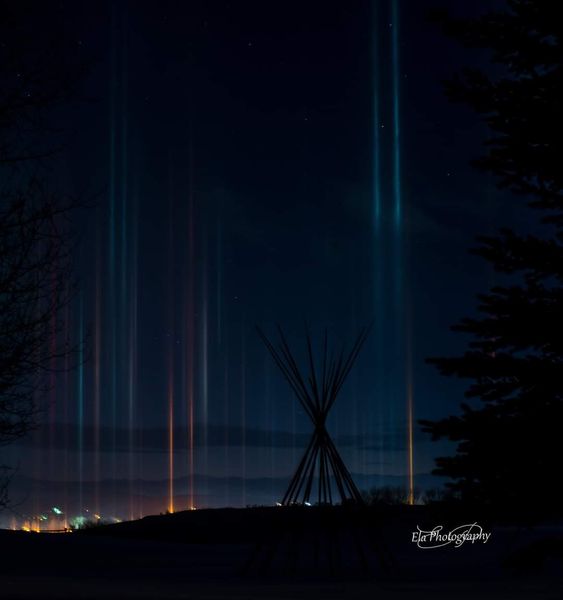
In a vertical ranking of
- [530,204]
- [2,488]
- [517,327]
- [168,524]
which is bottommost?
[168,524]

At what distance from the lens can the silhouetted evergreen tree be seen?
617 centimetres

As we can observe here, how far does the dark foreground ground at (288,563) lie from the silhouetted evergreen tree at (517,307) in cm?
39

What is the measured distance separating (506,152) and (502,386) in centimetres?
172

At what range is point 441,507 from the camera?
6.19 meters

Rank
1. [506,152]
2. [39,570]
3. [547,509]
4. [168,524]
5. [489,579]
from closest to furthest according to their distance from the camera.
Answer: [547,509] → [506,152] → [489,579] → [39,570] → [168,524]

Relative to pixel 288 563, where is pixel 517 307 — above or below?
above

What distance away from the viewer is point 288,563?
8.59 meters

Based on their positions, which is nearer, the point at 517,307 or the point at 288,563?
the point at 517,307

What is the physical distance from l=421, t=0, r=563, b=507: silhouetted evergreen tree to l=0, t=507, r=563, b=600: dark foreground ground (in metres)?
0.39

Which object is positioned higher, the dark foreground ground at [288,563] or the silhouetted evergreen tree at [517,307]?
the silhouetted evergreen tree at [517,307]

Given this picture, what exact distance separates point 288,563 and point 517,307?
370 centimetres

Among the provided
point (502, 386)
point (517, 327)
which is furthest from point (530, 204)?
point (502, 386)

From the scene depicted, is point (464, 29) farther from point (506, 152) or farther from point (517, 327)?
point (517, 327)

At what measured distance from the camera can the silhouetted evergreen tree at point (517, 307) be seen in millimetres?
6168
